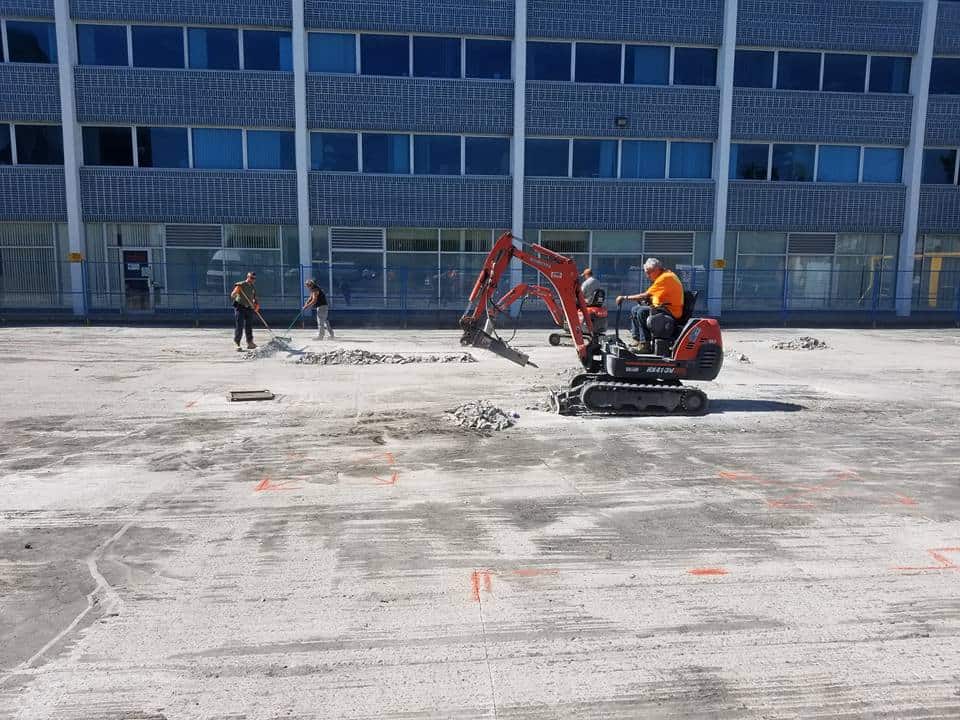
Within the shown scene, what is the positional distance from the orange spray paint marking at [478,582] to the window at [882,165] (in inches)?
1105

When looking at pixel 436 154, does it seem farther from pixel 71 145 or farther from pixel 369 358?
pixel 71 145

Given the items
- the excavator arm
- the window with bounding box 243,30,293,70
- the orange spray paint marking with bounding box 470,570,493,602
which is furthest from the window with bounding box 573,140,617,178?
the orange spray paint marking with bounding box 470,570,493,602

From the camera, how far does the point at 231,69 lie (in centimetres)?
2409

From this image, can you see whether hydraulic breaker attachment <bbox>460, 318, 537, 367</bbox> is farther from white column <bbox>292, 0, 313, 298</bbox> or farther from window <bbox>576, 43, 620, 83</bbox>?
window <bbox>576, 43, 620, 83</bbox>

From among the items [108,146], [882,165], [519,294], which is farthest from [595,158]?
[108,146]

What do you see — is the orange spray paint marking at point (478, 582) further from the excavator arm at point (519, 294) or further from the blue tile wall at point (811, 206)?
the blue tile wall at point (811, 206)

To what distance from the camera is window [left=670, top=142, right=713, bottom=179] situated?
25781 mm

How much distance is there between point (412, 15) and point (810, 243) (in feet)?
57.2

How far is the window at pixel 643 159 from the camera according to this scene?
25.5 m

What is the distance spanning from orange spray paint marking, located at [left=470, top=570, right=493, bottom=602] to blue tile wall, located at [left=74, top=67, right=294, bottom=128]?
23.0 metres

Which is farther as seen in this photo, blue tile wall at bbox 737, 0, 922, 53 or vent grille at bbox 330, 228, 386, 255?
blue tile wall at bbox 737, 0, 922, 53

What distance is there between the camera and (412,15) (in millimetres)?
24109

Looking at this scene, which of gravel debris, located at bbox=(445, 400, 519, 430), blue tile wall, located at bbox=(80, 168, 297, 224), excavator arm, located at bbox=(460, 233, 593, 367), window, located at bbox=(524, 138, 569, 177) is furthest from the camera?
window, located at bbox=(524, 138, 569, 177)

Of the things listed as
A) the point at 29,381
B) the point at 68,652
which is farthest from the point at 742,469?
the point at 29,381
